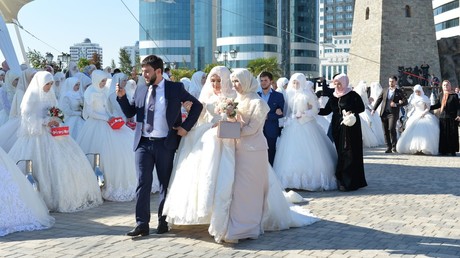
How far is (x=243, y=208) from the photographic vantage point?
6.56m

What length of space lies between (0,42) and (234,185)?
7802 millimetres

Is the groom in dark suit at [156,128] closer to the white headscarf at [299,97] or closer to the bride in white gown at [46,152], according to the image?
the bride in white gown at [46,152]

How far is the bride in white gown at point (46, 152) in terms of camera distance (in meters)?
8.43

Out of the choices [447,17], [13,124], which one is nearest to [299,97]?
[13,124]

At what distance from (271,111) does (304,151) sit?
997mm

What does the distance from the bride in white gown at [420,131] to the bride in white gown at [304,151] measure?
23.7ft

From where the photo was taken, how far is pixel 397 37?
42.3 m

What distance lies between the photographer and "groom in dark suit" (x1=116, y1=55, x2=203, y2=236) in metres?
6.77

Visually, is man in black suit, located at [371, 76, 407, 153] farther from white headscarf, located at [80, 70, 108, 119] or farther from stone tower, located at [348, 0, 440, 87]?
stone tower, located at [348, 0, 440, 87]

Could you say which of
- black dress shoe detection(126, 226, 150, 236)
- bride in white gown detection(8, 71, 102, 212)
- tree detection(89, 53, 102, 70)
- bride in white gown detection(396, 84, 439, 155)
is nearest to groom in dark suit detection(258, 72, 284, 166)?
bride in white gown detection(8, 71, 102, 212)

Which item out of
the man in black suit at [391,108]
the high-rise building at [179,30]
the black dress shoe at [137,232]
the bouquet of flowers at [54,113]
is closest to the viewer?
the black dress shoe at [137,232]

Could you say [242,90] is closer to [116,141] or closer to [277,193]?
[277,193]

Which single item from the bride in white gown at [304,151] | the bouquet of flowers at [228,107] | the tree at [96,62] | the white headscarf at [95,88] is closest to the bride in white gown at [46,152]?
the white headscarf at [95,88]

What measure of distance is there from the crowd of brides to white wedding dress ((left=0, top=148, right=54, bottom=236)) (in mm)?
13
